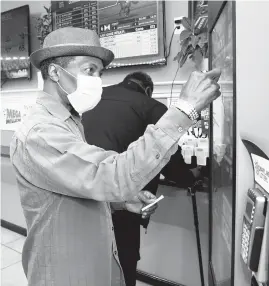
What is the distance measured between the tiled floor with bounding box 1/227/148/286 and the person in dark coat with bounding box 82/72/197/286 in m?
0.90

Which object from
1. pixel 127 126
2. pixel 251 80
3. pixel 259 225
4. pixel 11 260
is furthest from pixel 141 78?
pixel 11 260

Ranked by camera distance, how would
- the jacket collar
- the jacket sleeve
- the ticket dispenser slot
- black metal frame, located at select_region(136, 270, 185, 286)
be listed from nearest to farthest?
the ticket dispenser slot → the jacket collar → the jacket sleeve → black metal frame, located at select_region(136, 270, 185, 286)

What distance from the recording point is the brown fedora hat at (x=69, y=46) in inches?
47.1

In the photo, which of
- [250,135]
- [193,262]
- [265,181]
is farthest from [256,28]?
[193,262]

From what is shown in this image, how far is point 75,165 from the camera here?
0.98 metres

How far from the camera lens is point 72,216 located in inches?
45.6

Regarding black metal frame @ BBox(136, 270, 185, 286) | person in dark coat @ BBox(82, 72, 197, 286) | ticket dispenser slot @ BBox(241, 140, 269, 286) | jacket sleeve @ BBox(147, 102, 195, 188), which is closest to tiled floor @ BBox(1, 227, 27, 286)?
black metal frame @ BBox(136, 270, 185, 286)

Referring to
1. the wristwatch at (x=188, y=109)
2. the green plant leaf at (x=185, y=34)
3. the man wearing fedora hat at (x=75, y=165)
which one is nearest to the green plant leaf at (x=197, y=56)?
the green plant leaf at (x=185, y=34)

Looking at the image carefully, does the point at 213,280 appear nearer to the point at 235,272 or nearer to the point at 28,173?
the point at 235,272

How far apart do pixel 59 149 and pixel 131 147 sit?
0.74ft

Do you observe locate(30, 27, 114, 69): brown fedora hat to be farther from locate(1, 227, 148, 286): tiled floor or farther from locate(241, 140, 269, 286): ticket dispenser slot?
locate(1, 227, 148, 286): tiled floor

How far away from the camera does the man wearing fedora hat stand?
3.13ft

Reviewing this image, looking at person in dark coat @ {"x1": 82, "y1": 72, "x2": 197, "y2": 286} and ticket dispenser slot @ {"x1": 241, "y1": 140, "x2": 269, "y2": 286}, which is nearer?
ticket dispenser slot @ {"x1": 241, "y1": 140, "x2": 269, "y2": 286}

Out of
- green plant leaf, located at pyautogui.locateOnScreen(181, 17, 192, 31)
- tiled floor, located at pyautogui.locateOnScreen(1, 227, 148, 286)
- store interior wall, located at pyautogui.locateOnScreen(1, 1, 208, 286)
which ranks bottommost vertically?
tiled floor, located at pyautogui.locateOnScreen(1, 227, 148, 286)
